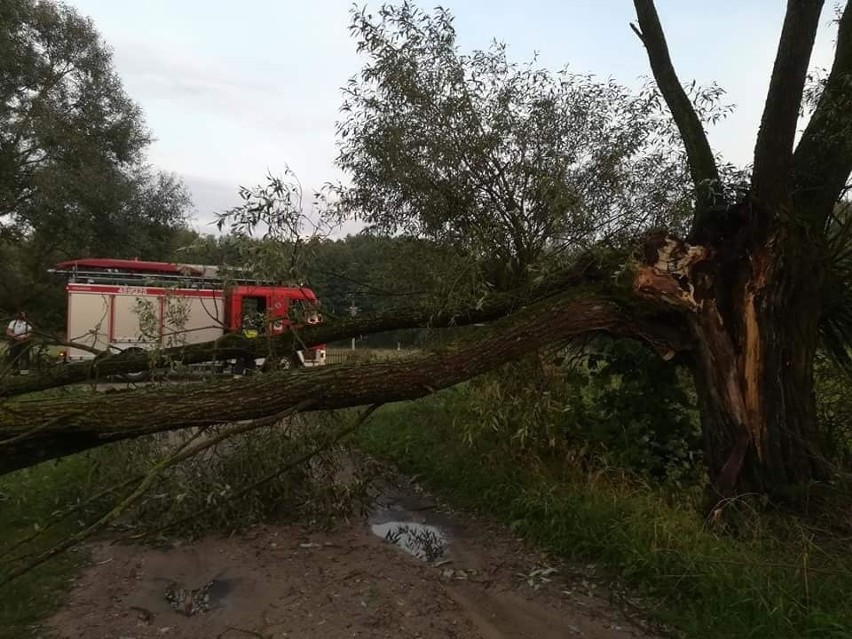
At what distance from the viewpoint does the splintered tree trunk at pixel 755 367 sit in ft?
17.1

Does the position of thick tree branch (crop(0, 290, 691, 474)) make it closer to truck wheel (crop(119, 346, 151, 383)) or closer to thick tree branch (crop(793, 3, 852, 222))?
truck wheel (crop(119, 346, 151, 383))

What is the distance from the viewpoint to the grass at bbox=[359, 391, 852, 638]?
3.79 meters

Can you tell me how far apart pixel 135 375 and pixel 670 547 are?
4453 mm

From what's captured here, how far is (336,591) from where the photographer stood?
4648 millimetres

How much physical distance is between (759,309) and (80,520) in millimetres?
6114

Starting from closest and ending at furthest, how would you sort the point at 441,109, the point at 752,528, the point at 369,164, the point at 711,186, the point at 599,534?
the point at 752,528, the point at 599,534, the point at 711,186, the point at 441,109, the point at 369,164

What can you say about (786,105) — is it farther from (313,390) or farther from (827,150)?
(313,390)

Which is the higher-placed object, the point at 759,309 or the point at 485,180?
the point at 485,180

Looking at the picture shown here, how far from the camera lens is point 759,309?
5312 millimetres

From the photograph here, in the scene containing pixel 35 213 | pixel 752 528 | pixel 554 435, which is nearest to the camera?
pixel 752 528

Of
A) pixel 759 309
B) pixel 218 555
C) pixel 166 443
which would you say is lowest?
pixel 218 555

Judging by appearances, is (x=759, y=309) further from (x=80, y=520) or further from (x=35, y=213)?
(x=35, y=213)

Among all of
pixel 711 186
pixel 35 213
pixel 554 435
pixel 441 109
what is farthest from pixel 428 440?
pixel 35 213

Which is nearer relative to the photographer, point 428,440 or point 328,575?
point 328,575
